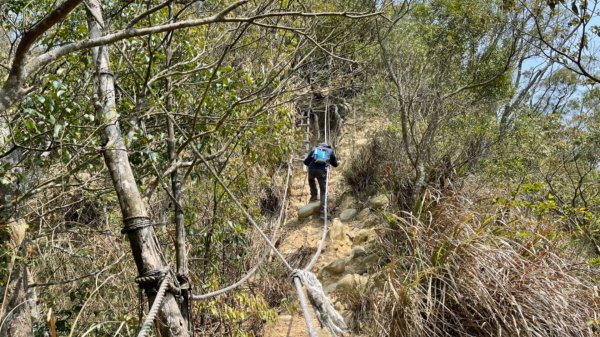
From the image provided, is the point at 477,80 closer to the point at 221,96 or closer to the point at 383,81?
the point at 383,81

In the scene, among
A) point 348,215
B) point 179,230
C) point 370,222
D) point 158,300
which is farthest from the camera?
point 348,215

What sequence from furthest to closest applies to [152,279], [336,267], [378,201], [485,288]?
[378,201], [336,267], [485,288], [152,279]

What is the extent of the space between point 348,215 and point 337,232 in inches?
39.6

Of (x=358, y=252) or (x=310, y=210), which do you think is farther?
(x=310, y=210)

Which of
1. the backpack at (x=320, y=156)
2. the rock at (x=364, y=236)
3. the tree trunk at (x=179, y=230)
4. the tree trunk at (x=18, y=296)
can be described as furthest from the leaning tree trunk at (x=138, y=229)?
the backpack at (x=320, y=156)

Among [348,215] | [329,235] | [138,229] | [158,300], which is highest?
[138,229]

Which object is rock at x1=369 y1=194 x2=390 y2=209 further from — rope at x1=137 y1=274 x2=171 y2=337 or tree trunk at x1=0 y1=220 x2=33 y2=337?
rope at x1=137 y1=274 x2=171 y2=337

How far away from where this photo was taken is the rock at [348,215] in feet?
31.4

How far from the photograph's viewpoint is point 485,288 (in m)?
4.00

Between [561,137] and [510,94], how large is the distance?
66.5 inches

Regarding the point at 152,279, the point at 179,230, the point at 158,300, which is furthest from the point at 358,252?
the point at 158,300

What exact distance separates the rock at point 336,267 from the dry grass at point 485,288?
264 cm

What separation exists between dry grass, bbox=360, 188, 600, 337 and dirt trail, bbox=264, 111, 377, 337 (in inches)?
59.7

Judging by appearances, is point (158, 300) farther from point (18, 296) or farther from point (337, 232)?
point (337, 232)
